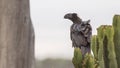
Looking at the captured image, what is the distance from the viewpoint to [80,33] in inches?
272

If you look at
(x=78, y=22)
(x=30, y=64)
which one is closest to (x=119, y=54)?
(x=78, y=22)

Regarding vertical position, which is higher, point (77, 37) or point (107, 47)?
point (77, 37)

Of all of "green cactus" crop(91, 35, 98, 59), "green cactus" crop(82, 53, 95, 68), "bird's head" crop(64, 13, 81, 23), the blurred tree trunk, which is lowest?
"green cactus" crop(82, 53, 95, 68)

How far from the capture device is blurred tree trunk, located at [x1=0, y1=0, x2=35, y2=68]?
1191 millimetres

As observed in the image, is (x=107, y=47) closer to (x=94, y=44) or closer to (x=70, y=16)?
(x=94, y=44)

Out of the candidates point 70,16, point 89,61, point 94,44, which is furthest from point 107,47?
point 70,16

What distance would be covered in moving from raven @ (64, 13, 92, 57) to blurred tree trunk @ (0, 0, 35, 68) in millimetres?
5557

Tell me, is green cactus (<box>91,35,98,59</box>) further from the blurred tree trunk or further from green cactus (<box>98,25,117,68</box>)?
the blurred tree trunk

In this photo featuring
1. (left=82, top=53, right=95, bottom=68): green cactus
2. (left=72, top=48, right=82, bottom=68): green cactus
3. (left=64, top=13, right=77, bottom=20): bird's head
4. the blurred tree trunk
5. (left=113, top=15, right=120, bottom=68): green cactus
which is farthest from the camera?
(left=64, top=13, right=77, bottom=20): bird's head

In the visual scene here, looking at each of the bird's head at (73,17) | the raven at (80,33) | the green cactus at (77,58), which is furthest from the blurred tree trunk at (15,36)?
the bird's head at (73,17)

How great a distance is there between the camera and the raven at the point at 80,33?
681cm

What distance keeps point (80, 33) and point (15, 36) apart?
226 inches

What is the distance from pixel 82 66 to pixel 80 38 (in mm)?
575

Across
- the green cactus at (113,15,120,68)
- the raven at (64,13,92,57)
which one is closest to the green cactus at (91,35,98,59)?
the raven at (64,13,92,57)
